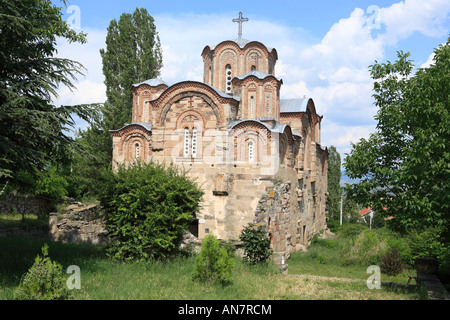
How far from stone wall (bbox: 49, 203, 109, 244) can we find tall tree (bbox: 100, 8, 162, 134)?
8.52 m

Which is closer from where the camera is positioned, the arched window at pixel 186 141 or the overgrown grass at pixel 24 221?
the arched window at pixel 186 141

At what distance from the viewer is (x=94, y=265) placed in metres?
9.79

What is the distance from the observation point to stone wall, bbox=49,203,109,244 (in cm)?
1609

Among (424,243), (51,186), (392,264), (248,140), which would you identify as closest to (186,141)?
(248,140)

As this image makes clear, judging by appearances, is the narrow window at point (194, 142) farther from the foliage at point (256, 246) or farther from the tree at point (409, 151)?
the tree at point (409, 151)

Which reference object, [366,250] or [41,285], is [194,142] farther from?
[41,285]

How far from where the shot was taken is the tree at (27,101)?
741 centimetres

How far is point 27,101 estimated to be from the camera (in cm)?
767

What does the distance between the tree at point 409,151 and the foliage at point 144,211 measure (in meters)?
5.04

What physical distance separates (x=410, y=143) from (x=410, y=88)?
4.11 ft

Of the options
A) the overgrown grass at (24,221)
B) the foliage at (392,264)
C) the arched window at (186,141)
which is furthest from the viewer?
the overgrown grass at (24,221)

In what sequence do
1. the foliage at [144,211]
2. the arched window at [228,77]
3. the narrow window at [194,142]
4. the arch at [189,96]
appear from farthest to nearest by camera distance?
1. the arched window at [228,77]
2. the narrow window at [194,142]
3. the arch at [189,96]
4. the foliage at [144,211]

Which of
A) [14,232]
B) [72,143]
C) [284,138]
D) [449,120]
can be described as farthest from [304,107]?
[14,232]

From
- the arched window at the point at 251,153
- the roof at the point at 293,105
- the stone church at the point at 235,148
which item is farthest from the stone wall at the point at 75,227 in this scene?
the roof at the point at 293,105
